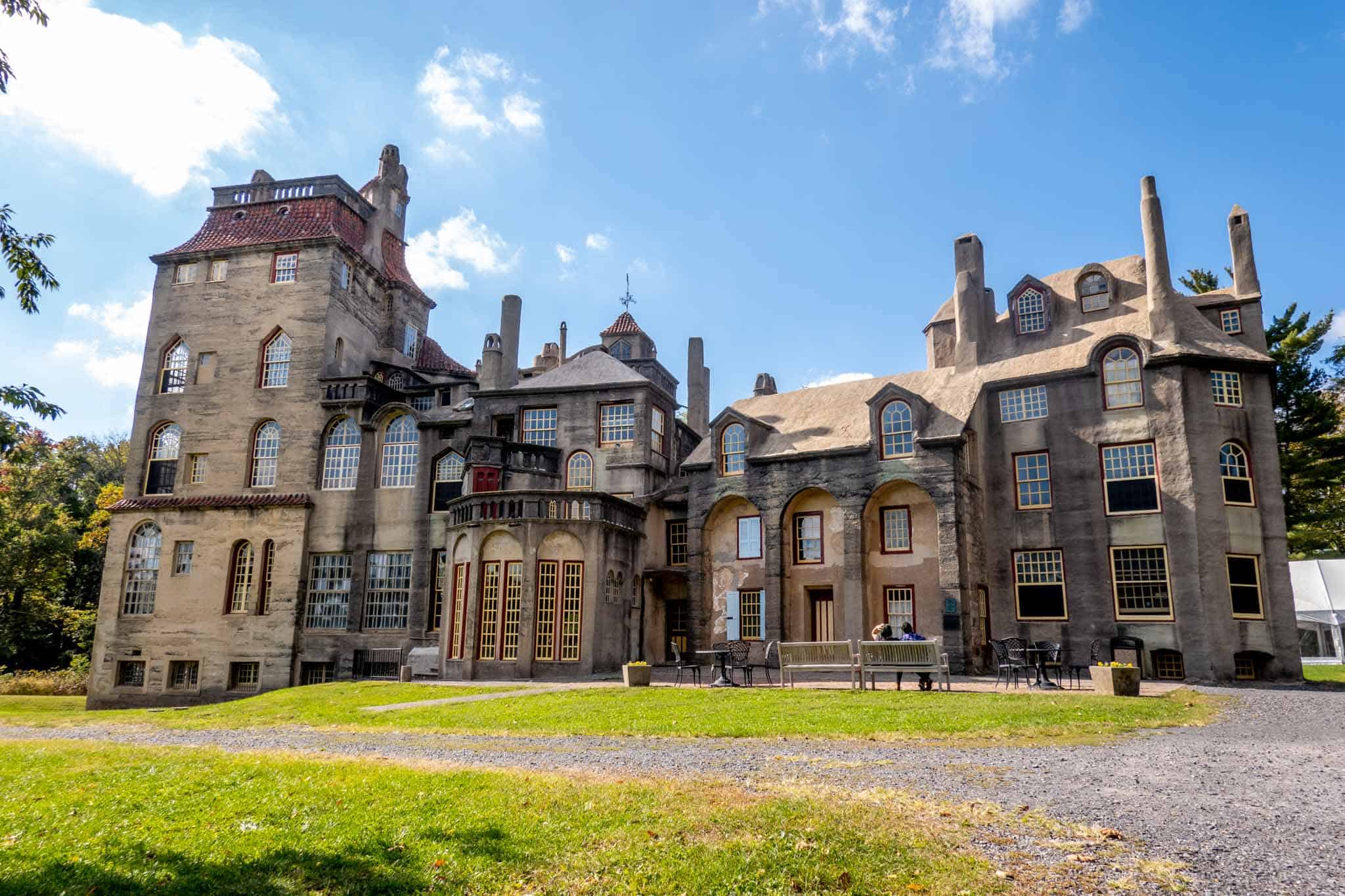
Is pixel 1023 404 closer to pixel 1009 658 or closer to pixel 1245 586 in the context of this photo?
pixel 1245 586

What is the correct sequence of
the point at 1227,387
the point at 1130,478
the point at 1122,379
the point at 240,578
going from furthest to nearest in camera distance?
the point at 240,578, the point at 1122,379, the point at 1130,478, the point at 1227,387

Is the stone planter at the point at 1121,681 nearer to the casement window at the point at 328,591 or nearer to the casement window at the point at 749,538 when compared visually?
the casement window at the point at 749,538

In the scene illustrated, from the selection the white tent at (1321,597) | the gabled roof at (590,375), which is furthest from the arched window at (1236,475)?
the gabled roof at (590,375)

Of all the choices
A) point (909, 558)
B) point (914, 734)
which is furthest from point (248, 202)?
point (914, 734)

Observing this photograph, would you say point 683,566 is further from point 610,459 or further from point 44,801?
point 44,801

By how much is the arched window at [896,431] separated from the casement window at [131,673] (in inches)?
1198

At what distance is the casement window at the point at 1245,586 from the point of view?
82.8 feet

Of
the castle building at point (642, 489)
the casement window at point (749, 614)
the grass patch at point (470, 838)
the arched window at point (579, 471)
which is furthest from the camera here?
the arched window at point (579, 471)

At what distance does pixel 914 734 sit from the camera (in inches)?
507

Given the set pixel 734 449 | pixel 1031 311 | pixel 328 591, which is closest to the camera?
pixel 1031 311

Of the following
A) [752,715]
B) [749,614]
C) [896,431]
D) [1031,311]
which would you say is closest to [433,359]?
[749,614]

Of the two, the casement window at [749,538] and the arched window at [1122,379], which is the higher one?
the arched window at [1122,379]

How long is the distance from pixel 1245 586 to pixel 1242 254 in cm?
1099

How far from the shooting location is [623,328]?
46656mm
